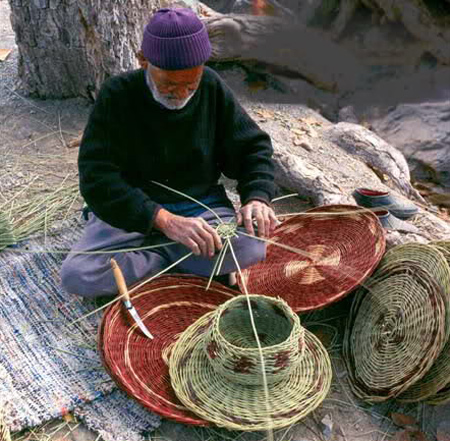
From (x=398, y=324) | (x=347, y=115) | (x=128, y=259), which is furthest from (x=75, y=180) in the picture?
(x=347, y=115)

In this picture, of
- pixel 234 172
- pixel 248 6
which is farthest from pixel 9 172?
pixel 248 6

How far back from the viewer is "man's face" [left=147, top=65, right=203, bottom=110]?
1922mm

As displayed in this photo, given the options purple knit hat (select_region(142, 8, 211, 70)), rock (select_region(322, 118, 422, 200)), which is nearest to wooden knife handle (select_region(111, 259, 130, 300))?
purple knit hat (select_region(142, 8, 211, 70))

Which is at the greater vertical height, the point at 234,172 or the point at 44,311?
the point at 234,172

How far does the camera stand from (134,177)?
232cm

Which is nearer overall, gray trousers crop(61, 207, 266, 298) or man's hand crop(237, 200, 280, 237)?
man's hand crop(237, 200, 280, 237)

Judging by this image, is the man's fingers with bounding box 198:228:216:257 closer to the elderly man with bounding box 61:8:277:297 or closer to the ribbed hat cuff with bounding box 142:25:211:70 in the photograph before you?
the elderly man with bounding box 61:8:277:297

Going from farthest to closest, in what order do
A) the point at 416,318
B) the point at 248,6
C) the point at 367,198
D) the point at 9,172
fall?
1. the point at 248,6
2. the point at 9,172
3. the point at 367,198
4. the point at 416,318

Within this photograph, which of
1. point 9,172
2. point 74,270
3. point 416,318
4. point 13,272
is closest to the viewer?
point 416,318

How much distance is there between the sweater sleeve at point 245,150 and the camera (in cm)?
225

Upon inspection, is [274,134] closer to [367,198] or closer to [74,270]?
[367,198]

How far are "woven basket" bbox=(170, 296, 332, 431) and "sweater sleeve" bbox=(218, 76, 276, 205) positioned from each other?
0.45 m

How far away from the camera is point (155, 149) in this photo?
2219mm

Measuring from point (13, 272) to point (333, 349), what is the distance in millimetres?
1389
